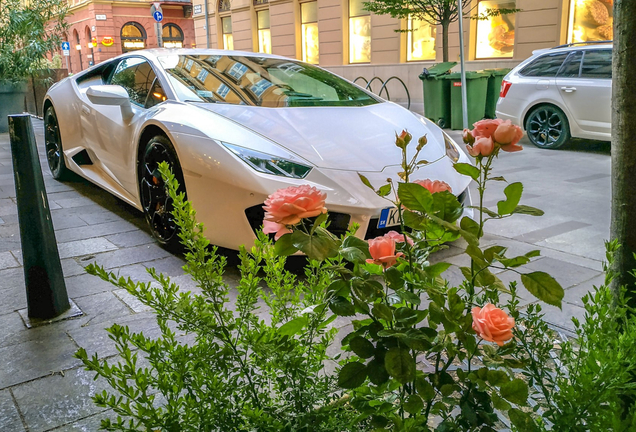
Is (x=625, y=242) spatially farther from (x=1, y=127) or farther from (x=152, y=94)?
(x=1, y=127)

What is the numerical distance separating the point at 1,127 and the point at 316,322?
1188 cm

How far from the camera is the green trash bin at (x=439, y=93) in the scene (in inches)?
417

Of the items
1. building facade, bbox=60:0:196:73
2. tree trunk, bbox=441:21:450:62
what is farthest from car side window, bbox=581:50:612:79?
building facade, bbox=60:0:196:73

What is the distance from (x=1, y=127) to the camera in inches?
452

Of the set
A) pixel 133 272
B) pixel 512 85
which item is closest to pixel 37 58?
pixel 512 85

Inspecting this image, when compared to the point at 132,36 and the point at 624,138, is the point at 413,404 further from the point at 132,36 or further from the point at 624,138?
the point at 132,36

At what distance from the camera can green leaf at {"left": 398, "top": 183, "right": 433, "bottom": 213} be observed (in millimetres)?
1207

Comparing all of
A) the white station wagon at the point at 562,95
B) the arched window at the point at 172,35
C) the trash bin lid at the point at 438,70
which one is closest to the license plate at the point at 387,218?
the white station wagon at the point at 562,95

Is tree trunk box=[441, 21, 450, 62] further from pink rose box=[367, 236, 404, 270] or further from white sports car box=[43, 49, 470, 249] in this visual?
pink rose box=[367, 236, 404, 270]

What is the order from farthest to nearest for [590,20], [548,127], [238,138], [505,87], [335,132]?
[590,20]
[505,87]
[548,127]
[335,132]
[238,138]

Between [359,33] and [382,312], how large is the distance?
19.1 meters

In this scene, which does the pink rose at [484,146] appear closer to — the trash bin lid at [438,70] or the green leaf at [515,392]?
the green leaf at [515,392]

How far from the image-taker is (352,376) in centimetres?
121

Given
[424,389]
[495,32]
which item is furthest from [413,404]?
[495,32]
